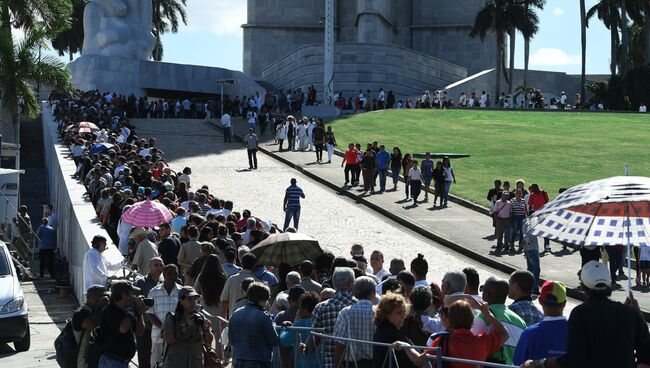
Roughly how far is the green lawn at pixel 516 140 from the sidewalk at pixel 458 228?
1718mm

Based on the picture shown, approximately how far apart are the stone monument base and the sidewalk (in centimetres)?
2225

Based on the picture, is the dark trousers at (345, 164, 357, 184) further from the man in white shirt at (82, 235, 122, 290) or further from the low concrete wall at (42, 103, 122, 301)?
the man in white shirt at (82, 235, 122, 290)

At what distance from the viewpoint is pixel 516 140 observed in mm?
41094

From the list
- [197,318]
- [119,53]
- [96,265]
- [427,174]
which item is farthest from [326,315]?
[119,53]

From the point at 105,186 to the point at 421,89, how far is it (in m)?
44.6

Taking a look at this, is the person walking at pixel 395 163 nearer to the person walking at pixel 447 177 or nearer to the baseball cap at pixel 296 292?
the person walking at pixel 447 177

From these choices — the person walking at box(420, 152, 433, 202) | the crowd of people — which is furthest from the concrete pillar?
the crowd of people

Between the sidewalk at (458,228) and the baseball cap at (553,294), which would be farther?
the sidewalk at (458,228)

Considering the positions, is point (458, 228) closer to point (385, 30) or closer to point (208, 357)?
point (208, 357)

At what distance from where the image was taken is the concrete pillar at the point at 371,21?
69500 mm

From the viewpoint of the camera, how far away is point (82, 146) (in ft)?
92.8

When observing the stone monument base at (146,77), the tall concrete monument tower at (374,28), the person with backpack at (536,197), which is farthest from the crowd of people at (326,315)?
the tall concrete monument tower at (374,28)

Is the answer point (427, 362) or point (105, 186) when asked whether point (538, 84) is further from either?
point (427, 362)

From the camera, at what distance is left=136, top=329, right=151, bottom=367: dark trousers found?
39.8 ft
